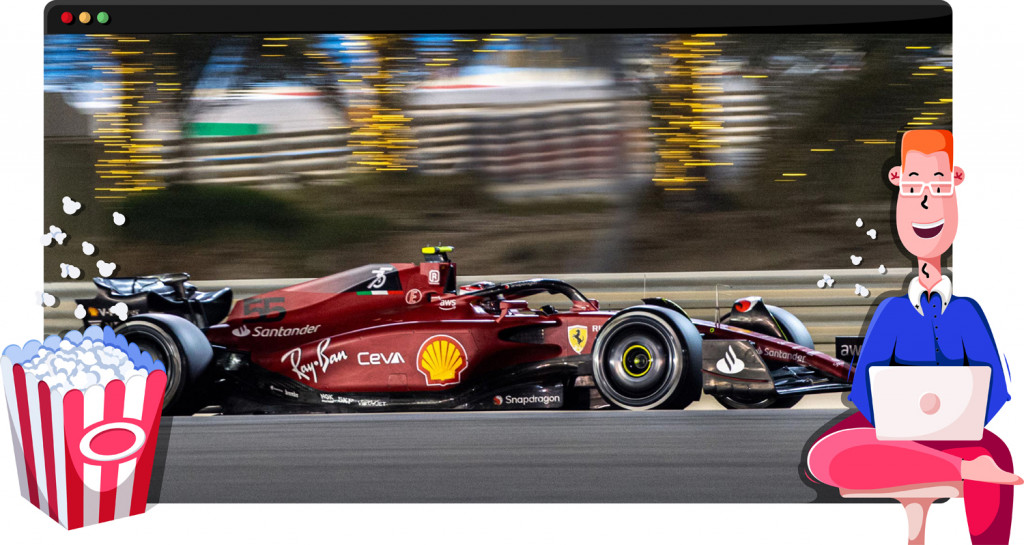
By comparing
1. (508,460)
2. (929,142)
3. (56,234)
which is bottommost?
(508,460)

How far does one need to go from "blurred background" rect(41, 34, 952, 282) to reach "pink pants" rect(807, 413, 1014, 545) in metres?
0.86

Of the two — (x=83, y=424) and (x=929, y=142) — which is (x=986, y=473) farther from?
(x=83, y=424)

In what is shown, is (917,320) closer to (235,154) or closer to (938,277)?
(938,277)

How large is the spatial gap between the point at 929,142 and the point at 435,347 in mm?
2423

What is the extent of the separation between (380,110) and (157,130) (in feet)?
3.48

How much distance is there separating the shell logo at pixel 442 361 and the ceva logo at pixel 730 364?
1.21 m

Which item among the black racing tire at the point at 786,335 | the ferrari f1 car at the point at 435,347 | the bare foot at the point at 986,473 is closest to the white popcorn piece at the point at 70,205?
the ferrari f1 car at the point at 435,347

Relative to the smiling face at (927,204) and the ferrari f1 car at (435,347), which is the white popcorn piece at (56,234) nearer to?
the ferrari f1 car at (435,347)

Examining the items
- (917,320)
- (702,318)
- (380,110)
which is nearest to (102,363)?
(380,110)

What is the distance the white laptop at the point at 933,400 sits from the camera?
3.92 m

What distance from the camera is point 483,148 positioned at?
14.3 ft

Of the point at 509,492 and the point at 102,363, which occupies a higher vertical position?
the point at 102,363

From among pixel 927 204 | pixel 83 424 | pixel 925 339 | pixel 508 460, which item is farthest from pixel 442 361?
pixel 927 204

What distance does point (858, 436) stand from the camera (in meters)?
4.01
